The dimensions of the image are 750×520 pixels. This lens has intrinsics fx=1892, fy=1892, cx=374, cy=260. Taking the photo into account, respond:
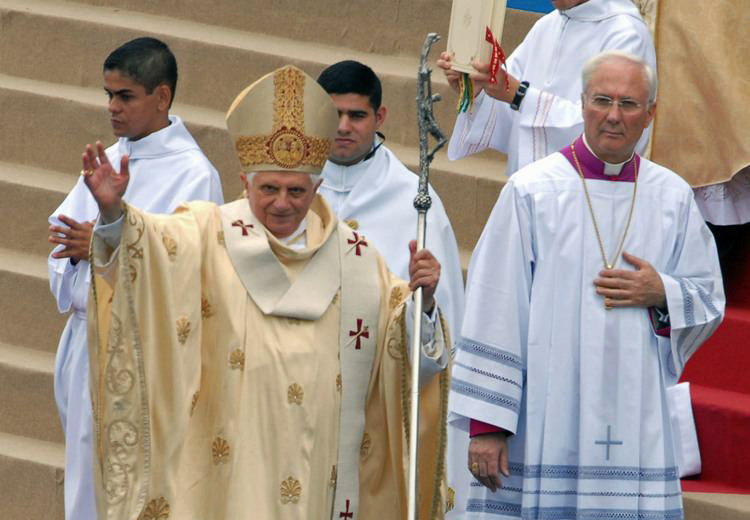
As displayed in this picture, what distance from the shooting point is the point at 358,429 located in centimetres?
616

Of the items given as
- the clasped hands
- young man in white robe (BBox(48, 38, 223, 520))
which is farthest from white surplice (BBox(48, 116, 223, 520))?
the clasped hands

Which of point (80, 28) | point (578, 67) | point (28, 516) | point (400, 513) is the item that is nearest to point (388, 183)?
point (578, 67)

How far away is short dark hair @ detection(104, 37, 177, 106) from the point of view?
7.33 metres

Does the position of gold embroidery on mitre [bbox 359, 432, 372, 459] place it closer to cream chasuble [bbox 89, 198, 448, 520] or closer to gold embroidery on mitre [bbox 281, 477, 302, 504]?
cream chasuble [bbox 89, 198, 448, 520]

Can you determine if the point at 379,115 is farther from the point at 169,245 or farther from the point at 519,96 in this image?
the point at 169,245

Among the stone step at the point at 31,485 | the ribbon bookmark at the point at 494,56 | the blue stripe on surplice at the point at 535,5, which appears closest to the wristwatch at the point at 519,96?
the ribbon bookmark at the point at 494,56

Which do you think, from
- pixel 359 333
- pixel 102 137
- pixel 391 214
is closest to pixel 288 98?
pixel 359 333

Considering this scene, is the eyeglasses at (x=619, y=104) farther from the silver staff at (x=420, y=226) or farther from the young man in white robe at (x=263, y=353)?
the young man in white robe at (x=263, y=353)

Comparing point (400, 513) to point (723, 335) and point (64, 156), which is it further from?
point (64, 156)

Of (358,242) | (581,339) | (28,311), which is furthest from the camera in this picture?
(28,311)

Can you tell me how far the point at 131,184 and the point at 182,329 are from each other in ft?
5.39

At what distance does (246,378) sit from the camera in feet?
19.6

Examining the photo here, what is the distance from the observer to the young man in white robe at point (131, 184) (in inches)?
288

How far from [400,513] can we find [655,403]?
3.16 ft
